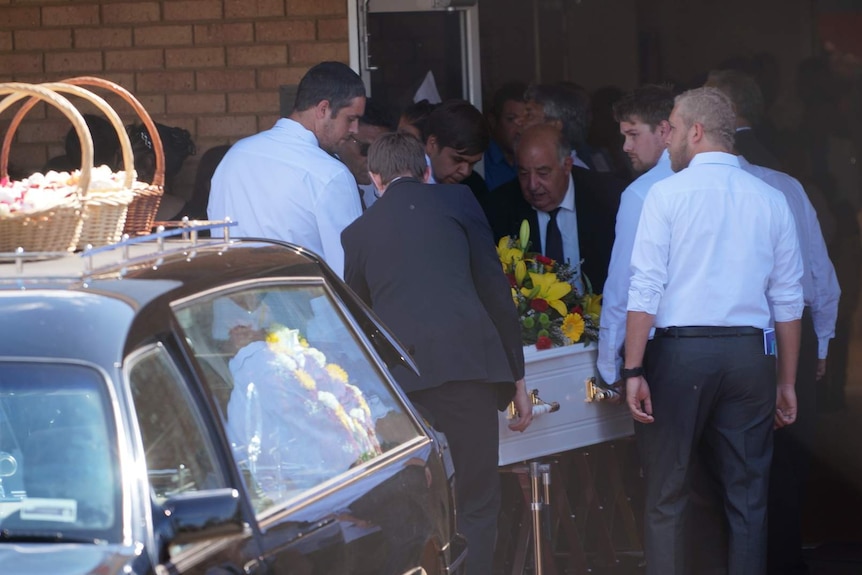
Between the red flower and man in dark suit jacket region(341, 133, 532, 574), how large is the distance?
619 millimetres

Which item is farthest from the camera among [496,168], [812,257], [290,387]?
[496,168]

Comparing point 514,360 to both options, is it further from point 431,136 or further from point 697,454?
point 431,136

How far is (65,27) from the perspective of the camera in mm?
7199

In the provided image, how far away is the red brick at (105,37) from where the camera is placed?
283 inches

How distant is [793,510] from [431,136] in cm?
231

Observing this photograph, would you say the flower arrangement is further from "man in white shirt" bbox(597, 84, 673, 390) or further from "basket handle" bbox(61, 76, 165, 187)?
"basket handle" bbox(61, 76, 165, 187)

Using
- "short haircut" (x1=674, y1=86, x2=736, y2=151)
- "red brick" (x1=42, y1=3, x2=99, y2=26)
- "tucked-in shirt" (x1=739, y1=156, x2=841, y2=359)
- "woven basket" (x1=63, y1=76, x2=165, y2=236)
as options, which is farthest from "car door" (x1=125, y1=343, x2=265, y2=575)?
"red brick" (x1=42, y1=3, x2=99, y2=26)

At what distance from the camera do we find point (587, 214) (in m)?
6.22

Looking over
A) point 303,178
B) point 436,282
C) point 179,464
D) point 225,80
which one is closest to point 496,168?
point 225,80

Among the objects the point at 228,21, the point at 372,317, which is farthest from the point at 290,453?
the point at 228,21

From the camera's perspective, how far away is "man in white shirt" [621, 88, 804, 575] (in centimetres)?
491

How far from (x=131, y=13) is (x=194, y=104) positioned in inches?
22.9

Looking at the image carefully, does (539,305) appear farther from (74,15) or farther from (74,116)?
(74,15)

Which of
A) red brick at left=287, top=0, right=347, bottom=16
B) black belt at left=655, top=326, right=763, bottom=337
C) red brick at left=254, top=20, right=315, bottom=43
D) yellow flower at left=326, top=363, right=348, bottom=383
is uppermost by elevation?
red brick at left=287, top=0, right=347, bottom=16
